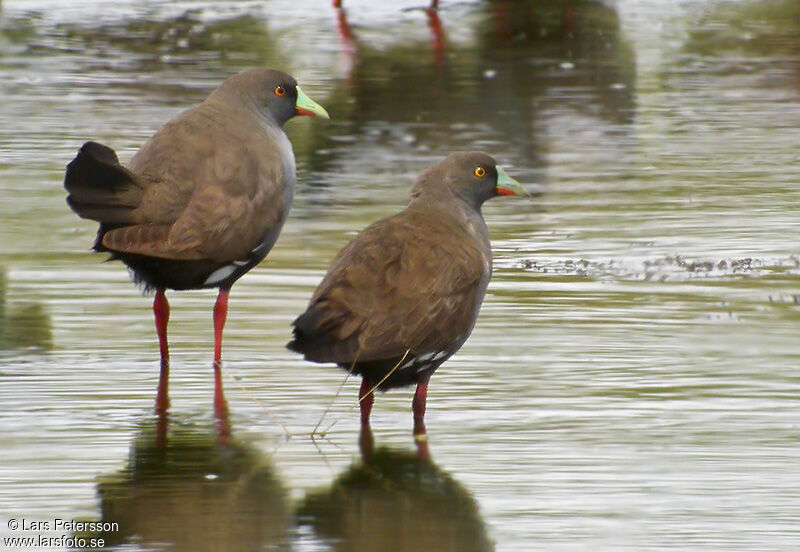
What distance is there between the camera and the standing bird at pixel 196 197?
7.43 m

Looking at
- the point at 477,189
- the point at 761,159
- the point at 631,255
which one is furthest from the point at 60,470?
the point at 761,159

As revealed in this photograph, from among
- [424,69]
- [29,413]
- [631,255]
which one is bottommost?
[424,69]

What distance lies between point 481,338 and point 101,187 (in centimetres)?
191

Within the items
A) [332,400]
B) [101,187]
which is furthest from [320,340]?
[101,187]

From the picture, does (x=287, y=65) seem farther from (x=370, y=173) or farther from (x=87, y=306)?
(x=87, y=306)

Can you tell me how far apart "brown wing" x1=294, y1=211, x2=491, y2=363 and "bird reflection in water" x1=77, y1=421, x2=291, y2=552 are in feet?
1.75

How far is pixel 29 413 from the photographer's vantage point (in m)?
6.92

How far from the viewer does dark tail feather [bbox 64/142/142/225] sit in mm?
7238

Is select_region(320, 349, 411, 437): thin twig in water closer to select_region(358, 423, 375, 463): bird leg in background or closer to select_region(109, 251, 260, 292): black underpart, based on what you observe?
select_region(358, 423, 375, 463): bird leg in background

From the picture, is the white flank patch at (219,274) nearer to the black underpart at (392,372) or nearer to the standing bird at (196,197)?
the standing bird at (196,197)

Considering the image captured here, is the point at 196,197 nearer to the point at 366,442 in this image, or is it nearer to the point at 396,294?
the point at 396,294

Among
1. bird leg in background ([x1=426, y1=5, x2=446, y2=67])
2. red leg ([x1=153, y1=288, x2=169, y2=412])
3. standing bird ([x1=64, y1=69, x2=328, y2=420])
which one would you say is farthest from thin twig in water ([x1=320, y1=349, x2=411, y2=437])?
bird leg in background ([x1=426, y1=5, x2=446, y2=67])

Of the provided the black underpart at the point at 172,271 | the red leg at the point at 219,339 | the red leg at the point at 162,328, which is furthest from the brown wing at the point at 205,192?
the red leg at the point at 162,328

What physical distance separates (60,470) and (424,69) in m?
11.5
